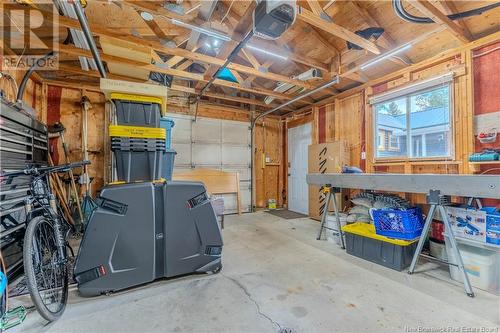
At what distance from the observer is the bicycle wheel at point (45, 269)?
5.21 feet

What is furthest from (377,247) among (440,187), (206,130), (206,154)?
(206,130)

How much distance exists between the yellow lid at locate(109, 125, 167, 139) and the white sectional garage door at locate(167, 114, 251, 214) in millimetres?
3129

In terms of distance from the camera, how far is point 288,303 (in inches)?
76.0

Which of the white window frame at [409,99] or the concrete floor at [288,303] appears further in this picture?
the white window frame at [409,99]

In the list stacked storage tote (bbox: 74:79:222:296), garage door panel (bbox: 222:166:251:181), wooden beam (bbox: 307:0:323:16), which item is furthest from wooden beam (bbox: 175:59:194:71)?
garage door panel (bbox: 222:166:251:181)

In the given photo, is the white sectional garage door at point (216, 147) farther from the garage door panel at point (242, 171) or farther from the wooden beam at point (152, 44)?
the wooden beam at point (152, 44)

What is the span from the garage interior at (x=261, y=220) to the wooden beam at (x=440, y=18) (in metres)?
0.03

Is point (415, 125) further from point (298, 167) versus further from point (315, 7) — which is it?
point (298, 167)

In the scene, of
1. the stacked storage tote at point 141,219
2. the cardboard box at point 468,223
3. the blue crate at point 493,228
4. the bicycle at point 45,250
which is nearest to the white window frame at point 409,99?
the cardboard box at point 468,223

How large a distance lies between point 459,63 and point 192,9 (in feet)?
11.8

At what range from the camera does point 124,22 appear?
9.82 feet

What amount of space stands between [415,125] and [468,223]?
6.49 feet

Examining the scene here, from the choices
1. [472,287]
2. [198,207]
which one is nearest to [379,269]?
[472,287]

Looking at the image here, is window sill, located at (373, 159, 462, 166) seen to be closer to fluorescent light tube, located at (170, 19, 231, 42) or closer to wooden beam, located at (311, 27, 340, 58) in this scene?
wooden beam, located at (311, 27, 340, 58)
